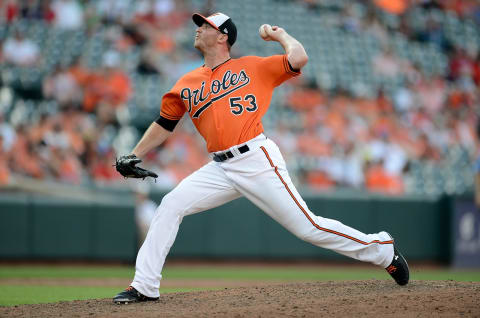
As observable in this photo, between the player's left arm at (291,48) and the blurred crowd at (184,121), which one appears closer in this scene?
the player's left arm at (291,48)

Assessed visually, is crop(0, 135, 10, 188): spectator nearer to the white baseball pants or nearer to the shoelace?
the white baseball pants

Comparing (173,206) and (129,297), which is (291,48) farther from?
(129,297)

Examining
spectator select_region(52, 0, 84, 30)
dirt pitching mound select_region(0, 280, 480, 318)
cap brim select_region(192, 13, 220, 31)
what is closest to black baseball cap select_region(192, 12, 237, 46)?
cap brim select_region(192, 13, 220, 31)

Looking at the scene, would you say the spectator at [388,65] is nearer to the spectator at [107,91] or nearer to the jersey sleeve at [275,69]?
the spectator at [107,91]

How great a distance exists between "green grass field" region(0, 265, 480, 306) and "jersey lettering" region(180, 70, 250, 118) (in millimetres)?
2452

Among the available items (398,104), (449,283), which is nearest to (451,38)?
(398,104)

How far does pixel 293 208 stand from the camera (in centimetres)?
416

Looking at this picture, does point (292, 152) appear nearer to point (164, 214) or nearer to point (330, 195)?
point (330, 195)

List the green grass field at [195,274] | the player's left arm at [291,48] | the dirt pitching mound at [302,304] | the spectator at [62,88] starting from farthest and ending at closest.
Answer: the spectator at [62,88]
the green grass field at [195,274]
the player's left arm at [291,48]
the dirt pitching mound at [302,304]

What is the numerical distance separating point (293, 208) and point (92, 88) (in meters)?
6.66

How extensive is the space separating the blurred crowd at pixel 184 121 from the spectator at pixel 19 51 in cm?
1

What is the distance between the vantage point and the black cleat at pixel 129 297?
14.0 feet

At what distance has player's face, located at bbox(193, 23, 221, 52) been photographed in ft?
14.5

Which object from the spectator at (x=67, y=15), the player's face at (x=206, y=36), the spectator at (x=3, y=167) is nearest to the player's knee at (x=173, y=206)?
the player's face at (x=206, y=36)
